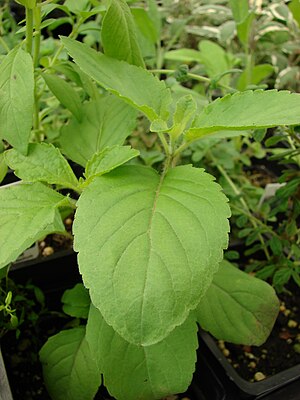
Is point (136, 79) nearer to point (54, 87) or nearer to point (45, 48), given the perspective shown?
point (54, 87)

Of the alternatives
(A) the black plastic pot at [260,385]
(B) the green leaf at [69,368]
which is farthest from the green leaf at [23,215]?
(A) the black plastic pot at [260,385]

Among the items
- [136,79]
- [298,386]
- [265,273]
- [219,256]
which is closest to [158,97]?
[136,79]

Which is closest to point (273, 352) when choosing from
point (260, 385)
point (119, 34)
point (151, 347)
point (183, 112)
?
point (260, 385)

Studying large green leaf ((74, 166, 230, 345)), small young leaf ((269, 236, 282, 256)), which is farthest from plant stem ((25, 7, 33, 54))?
small young leaf ((269, 236, 282, 256))

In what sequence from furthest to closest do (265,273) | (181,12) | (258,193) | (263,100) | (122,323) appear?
(181,12) → (258,193) → (265,273) → (263,100) → (122,323)

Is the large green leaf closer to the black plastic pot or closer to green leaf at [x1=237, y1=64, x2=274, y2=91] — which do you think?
the black plastic pot

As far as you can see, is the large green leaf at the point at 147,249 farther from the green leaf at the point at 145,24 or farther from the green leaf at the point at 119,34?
the green leaf at the point at 145,24
